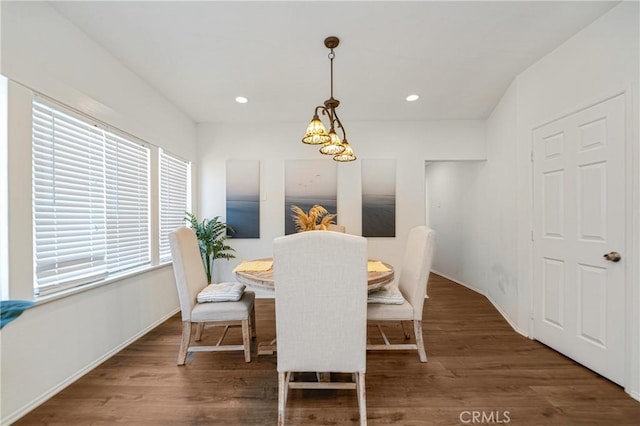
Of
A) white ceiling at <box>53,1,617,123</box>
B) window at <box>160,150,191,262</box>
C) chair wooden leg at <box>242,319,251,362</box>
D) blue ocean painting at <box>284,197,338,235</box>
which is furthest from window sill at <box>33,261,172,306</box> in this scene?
white ceiling at <box>53,1,617,123</box>

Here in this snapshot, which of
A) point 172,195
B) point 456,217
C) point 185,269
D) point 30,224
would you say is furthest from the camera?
point 456,217

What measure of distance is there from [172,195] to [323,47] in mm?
2477

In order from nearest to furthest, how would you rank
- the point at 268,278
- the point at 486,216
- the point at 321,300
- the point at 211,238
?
the point at 321,300 < the point at 268,278 < the point at 211,238 < the point at 486,216

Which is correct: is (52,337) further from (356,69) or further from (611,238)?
(611,238)

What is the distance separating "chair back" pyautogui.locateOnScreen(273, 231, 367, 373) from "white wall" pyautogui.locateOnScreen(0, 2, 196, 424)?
1.57 meters

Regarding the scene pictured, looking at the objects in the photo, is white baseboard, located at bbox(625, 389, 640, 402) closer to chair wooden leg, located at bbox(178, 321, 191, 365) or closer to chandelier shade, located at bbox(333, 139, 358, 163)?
chandelier shade, located at bbox(333, 139, 358, 163)

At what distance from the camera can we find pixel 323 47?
230 centimetres

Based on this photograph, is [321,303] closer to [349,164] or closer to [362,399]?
[362,399]

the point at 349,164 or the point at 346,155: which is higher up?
the point at 349,164

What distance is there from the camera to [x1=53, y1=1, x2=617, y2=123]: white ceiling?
193 cm

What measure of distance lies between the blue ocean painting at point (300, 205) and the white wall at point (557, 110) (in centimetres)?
215

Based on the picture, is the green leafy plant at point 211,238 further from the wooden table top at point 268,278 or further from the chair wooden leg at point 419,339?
the chair wooden leg at point 419,339

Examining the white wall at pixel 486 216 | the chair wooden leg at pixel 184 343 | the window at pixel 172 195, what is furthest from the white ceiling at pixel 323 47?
the chair wooden leg at pixel 184 343

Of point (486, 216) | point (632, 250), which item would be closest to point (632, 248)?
point (632, 250)
